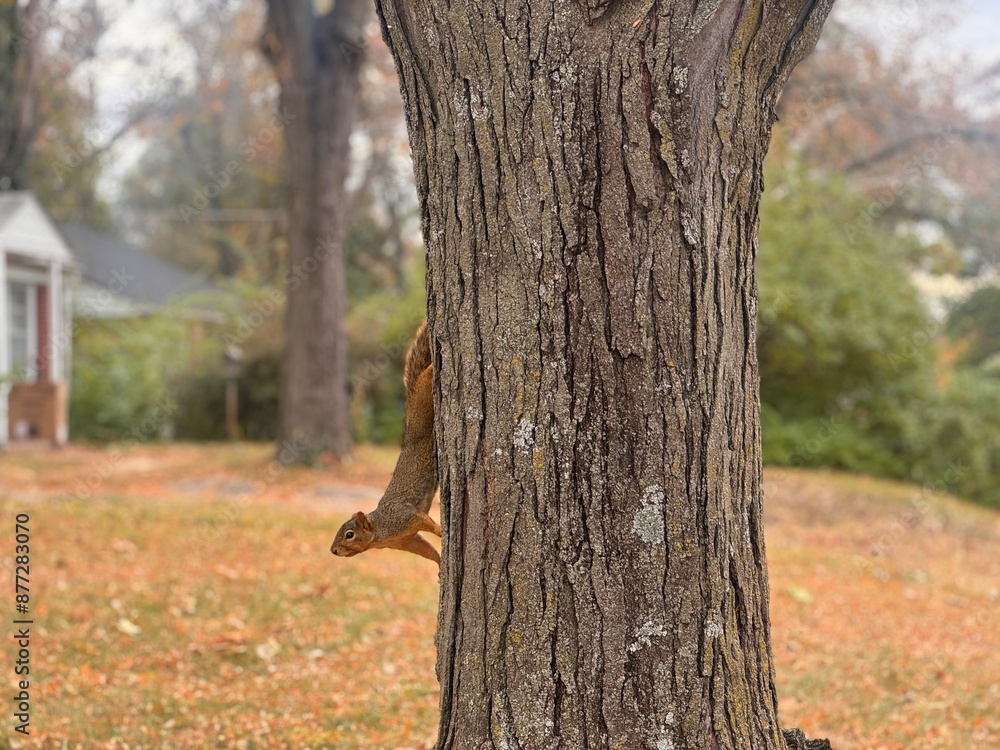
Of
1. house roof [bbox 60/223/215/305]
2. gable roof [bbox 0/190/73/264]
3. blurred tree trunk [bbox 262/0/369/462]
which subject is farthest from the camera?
house roof [bbox 60/223/215/305]

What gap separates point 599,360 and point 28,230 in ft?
49.1

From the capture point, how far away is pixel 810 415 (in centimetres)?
1415

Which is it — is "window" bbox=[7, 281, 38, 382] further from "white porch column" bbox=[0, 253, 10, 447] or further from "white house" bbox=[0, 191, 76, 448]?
"white porch column" bbox=[0, 253, 10, 447]

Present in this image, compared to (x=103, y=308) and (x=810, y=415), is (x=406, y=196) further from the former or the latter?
(x=810, y=415)

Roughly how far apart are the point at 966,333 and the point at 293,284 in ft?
58.1

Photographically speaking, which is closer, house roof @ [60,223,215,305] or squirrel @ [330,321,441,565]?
squirrel @ [330,321,441,565]

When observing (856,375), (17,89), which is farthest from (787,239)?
(17,89)

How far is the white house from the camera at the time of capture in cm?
1446

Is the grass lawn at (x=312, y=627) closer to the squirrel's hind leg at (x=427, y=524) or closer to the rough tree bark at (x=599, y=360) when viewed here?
the squirrel's hind leg at (x=427, y=524)

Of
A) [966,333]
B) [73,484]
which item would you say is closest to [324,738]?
[73,484]

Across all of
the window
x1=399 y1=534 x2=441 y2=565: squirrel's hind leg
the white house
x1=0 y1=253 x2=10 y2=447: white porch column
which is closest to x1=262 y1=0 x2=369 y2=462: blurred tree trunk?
x1=0 y1=253 x2=10 y2=447: white porch column

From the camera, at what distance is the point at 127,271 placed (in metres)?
25.9

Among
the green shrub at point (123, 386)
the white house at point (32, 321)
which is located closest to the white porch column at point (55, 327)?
the white house at point (32, 321)

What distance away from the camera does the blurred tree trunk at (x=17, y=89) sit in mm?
19031
